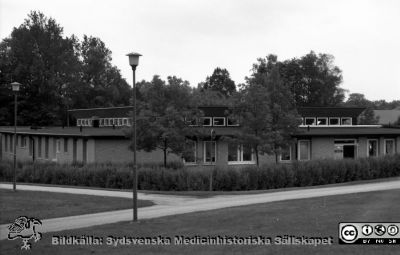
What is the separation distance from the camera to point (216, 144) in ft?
135

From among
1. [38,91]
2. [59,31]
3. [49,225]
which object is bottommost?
[49,225]

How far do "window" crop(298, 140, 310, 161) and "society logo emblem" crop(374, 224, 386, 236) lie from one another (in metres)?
31.1

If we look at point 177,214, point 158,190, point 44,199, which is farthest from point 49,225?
point 158,190

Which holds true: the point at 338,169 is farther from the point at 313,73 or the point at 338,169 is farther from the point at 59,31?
the point at 313,73

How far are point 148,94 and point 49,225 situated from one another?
672 inches

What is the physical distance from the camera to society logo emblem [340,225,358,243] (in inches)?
456

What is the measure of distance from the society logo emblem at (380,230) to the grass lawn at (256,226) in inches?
33.3

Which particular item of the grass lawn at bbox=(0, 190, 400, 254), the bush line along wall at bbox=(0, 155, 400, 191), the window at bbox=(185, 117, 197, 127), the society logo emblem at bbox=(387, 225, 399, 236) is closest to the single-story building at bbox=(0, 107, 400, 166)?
the window at bbox=(185, 117, 197, 127)

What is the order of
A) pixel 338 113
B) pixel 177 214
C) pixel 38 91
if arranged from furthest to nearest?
1. pixel 38 91
2. pixel 338 113
3. pixel 177 214

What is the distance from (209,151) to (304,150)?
757 centimetres

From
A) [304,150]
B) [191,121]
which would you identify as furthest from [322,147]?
[191,121]

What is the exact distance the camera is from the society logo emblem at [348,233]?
1158cm

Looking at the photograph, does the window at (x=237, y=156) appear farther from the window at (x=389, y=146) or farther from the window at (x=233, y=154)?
the window at (x=389, y=146)

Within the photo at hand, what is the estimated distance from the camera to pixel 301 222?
48.5 feet
